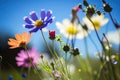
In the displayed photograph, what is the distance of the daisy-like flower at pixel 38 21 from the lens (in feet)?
4.02

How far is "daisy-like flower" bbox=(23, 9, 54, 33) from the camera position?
4.02ft

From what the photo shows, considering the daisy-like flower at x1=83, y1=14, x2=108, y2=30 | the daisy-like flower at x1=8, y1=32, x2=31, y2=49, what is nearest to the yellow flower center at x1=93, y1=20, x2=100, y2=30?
the daisy-like flower at x1=83, y1=14, x2=108, y2=30

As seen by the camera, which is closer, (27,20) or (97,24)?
(27,20)

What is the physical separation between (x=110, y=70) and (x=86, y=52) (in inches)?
4.9

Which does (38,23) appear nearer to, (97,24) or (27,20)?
(27,20)

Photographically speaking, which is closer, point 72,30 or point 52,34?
point 52,34

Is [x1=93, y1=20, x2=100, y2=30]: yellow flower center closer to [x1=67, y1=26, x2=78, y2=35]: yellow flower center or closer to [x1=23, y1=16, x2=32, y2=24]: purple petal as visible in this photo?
[x1=67, y1=26, x2=78, y2=35]: yellow flower center

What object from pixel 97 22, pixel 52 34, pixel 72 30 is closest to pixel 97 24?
pixel 97 22

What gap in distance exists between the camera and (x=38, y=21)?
1253mm

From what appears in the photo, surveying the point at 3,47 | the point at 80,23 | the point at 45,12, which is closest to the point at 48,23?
the point at 45,12

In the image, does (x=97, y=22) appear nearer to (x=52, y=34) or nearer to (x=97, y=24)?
(x=97, y=24)

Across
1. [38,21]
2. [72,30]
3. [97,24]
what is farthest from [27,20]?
[97,24]

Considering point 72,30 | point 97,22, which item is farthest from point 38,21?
point 97,22

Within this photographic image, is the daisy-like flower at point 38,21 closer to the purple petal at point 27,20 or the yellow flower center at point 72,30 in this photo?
the purple petal at point 27,20
